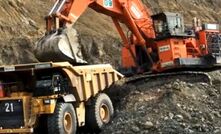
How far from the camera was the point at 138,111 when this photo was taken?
42.8 ft

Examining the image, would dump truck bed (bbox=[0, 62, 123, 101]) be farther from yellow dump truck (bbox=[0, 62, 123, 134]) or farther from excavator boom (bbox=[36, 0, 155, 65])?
excavator boom (bbox=[36, 0, 155, 65])

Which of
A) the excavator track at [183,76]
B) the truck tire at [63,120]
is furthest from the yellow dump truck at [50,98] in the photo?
the excavator track at [183,76]

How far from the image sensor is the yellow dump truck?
1152cm

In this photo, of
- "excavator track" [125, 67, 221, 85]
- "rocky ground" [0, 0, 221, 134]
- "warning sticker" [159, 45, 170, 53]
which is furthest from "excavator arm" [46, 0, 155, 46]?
"rocky ground" [0, 0, 221, 134]

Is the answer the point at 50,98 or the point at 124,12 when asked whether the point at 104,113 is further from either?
the point at 124,12

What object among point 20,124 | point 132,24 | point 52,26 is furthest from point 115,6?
point 20,124

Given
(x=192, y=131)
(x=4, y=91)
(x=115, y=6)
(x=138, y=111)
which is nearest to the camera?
(x=192, y=131)

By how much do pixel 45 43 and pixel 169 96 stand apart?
3.24 m

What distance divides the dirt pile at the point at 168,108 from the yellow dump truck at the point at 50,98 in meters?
0.71

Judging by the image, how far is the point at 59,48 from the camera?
13.0 meters

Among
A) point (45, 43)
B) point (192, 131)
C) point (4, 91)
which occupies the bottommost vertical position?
point (192, 131)

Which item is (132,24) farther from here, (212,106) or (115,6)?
(212,106)

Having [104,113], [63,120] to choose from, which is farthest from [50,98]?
[104,113]

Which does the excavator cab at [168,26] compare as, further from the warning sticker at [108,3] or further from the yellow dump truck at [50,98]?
the yellow dump truck at [50,98]
